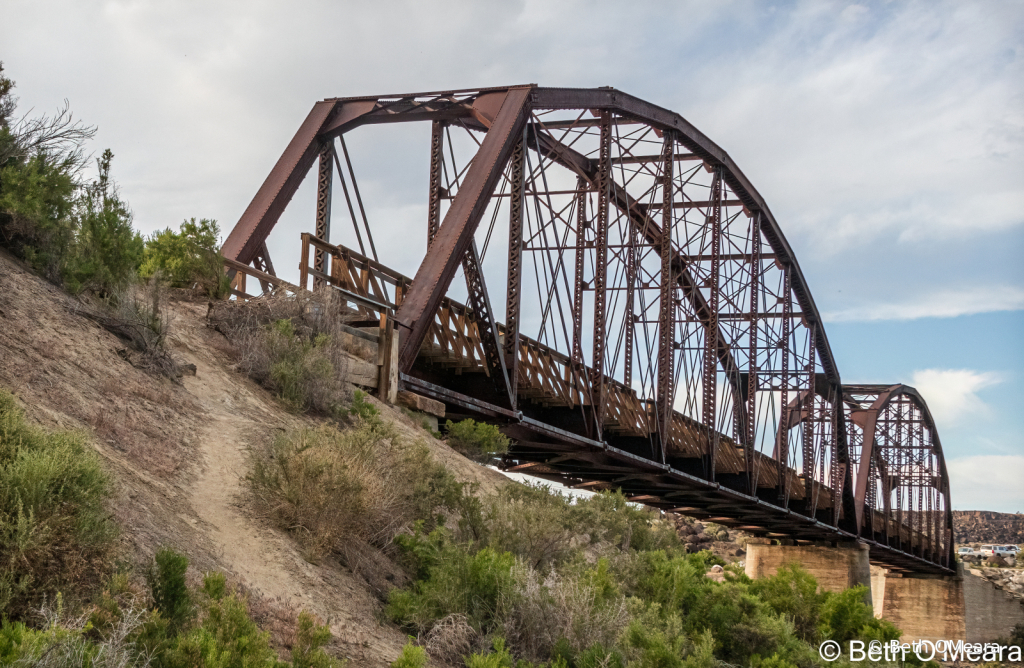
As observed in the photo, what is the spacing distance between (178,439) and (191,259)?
618 cm

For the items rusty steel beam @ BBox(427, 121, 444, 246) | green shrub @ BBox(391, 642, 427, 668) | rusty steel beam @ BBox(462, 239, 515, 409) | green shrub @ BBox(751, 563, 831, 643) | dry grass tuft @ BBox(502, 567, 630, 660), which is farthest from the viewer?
rusty steel beam @ BBox(427, 121, 444, 246)

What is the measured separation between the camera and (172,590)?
245 inches

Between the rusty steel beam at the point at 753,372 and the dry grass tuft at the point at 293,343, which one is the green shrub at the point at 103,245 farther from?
the rusty steel beam at the point at 753,372

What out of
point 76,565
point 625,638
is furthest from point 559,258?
point 76,565

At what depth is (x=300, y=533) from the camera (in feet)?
28.3

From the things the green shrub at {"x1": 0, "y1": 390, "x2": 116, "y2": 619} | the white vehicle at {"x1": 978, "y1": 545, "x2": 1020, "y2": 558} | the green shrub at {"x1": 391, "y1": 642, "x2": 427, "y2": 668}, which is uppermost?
the white vehicle at {"x1": 978, "y1": 545, "x2": 1020, "y2": 558}

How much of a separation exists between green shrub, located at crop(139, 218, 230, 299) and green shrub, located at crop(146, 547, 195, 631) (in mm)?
9644

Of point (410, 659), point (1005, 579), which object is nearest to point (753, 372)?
point (410, 659)

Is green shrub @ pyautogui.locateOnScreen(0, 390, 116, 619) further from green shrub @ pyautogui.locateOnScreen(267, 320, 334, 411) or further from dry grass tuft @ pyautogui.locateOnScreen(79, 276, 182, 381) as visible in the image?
green shrub @ pyautogui.locateOnScreen(267, 320, 334, 411)

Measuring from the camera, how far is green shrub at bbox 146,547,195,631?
6.12 metres

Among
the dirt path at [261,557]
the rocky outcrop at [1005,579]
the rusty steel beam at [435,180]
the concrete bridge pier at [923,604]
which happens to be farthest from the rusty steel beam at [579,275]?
the rocky outcrop at [1005,579]

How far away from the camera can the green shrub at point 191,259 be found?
15.3 m

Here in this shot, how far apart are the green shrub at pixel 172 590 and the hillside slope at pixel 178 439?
1.61 ft

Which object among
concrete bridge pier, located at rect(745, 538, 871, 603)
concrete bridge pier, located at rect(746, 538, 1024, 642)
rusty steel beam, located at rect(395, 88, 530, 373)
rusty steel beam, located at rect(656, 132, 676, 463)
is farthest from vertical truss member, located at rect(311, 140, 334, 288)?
concrete bridge pier, located at rect(746, 538, 1024, 642)
